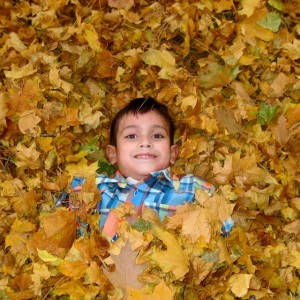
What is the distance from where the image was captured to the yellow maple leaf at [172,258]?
7.18 ft

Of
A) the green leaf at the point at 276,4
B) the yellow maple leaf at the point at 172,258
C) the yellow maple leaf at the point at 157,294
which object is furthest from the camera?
the green leaf at the point at 276,4

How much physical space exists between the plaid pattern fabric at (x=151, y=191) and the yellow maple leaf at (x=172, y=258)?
53 cm

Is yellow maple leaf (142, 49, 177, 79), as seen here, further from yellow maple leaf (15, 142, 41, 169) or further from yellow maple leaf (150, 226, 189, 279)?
yellow maple leaf (150, 226, 189, 279)

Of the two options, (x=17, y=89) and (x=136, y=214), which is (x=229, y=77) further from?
(x=17, y=89)

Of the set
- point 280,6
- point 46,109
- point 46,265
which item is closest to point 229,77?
point 280,6

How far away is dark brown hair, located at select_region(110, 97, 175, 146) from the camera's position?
2.96 meters

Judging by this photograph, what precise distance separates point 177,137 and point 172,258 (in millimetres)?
1124

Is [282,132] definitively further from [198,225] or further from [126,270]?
[126,270]

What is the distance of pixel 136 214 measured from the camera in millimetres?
2732

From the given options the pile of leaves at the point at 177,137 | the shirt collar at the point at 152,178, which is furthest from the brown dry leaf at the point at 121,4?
the shirt collar at the point at 152,178

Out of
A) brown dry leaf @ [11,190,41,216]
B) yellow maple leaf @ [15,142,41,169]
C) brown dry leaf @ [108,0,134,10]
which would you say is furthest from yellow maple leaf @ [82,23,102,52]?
brown dry leaf @ [11,190,41,216]

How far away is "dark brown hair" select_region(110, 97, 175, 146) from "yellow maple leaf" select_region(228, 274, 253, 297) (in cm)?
100

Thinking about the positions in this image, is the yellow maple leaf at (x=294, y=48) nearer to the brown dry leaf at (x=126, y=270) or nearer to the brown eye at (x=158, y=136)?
the brown eye at (x=158, y=136)

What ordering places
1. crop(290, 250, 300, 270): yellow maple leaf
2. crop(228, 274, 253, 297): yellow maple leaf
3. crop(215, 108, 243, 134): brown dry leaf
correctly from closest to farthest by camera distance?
crop(228, 274, 253, 297): yellow maple leaf
crop(290, 250, 300, 270): yellow maple leaf
crop(215, 108, 243, 134): brown dry leaf
